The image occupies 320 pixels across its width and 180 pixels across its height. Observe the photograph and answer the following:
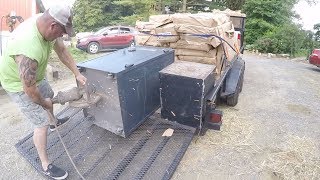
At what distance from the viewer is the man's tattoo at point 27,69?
2494 mm

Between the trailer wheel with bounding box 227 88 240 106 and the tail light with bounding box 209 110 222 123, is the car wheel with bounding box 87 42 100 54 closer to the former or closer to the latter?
the trailer wheel with bounding box 227 88 240 106

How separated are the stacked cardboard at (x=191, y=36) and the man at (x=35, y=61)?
2.29 m

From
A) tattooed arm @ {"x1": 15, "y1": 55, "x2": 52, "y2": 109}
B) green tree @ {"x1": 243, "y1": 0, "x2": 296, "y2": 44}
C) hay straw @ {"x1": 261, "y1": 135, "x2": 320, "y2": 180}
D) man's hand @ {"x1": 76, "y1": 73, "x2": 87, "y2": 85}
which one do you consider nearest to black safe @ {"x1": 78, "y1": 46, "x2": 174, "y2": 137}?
man's hand @ {"x1": 76, "y1": 73, "x2": 87, "y2": 85}

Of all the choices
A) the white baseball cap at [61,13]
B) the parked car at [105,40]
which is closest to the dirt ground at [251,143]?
the white baseball cap at [61,13]

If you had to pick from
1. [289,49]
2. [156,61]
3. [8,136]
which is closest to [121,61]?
[156,61]

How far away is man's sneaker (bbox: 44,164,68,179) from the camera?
10.3 feet

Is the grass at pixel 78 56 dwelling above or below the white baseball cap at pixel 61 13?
below

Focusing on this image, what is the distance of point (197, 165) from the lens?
140 inches

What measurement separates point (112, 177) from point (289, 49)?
15.1 metres

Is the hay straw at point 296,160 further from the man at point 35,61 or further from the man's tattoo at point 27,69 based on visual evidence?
the man's tattoo at point 27,69

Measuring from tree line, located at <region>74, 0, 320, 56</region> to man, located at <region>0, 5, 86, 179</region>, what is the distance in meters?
14.8

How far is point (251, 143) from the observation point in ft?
13.6

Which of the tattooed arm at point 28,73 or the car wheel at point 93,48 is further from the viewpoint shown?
the car wheel at point 93,48

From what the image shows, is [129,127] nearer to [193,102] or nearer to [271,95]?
[193,102]
